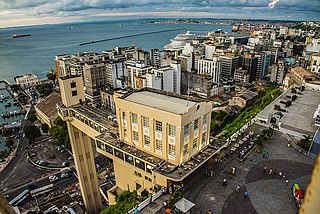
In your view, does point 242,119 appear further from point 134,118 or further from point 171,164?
point 134,118

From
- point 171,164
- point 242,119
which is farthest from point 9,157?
point 242,119

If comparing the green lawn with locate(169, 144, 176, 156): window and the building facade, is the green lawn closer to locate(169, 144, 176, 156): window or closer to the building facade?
locate(169, 144, 176, 156): window

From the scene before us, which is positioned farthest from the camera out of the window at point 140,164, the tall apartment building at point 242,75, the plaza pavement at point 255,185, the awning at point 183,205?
the tall apartment building at point 242,75

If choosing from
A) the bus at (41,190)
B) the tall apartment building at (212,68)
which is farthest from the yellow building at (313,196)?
the tall apartment building at (212,68)

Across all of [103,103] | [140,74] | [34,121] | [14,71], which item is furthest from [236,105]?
[14,71]

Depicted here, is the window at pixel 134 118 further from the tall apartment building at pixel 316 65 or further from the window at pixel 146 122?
the tall apartment building at pixel 316 65

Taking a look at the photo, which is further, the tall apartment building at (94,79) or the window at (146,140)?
the tall apartment building at (94,79)

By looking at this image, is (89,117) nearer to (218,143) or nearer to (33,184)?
(218,143)
